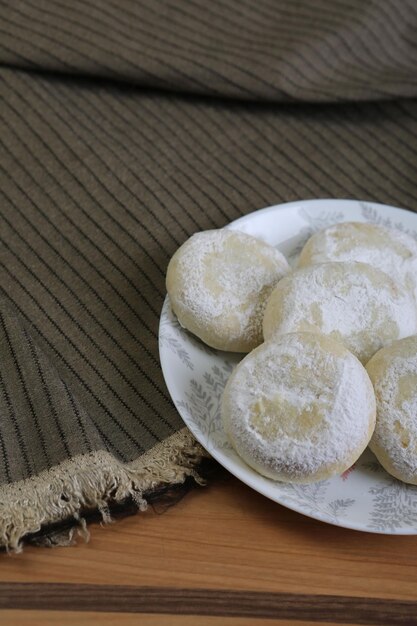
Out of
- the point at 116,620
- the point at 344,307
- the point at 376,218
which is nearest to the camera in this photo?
the point at 116,620

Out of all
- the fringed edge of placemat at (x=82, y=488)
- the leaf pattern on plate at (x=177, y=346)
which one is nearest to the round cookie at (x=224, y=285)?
the leaf pattern on plate at (x=177, y=346)

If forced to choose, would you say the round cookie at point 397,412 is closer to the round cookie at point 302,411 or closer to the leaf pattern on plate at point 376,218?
the round cookie at point 302,411

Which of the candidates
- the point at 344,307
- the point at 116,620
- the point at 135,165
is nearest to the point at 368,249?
the point at 344,307

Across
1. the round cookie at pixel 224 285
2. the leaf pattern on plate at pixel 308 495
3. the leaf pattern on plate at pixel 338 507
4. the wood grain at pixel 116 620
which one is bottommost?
the wood grain at pixel 116 620

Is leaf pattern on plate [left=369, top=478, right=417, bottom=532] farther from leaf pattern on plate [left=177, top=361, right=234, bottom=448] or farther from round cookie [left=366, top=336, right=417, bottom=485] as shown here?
leaf pattern on plate [left=177, top=361, right=234, bottom=448]

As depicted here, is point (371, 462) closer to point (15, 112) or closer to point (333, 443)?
point (333, 443)

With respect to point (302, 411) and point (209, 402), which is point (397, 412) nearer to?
point (302, 411)

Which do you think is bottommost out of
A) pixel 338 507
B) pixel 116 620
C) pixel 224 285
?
pixel 116 620

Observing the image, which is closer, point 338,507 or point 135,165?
point 338,507
